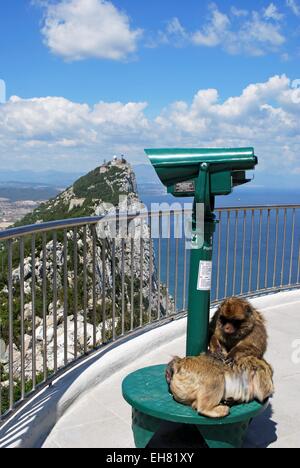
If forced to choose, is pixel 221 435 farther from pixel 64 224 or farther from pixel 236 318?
pixel 64 224

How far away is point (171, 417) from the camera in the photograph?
2314 millimetres

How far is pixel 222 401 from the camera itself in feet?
7.83

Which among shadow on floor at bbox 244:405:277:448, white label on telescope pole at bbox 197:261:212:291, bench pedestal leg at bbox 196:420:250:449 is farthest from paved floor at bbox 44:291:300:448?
white label on telescope pole at bbox 197:261:212:291

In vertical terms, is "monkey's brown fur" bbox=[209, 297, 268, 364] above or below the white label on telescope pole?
below

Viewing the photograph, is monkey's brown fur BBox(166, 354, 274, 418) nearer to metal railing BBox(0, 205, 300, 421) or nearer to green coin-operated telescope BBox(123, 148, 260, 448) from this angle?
green coin-operated telescope BBox(123, 148, 260, 448)

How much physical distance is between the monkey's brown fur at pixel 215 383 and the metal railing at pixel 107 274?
2.87ft

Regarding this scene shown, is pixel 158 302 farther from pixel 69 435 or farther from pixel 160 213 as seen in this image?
pixel 69 435

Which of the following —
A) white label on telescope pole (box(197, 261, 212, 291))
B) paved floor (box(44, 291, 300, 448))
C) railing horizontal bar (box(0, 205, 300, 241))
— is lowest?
paved floor (box(44, 291, 300, 448))

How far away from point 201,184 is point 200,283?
53cm

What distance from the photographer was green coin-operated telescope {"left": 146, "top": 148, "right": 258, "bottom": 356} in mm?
2504

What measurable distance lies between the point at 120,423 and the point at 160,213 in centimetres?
186

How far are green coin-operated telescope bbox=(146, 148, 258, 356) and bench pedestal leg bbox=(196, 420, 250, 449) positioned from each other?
43cm


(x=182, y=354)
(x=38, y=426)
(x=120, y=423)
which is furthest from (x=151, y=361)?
(x=38, y=426)

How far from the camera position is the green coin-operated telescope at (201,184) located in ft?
8.21
